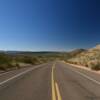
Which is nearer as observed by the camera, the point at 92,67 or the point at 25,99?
the point at 25,99

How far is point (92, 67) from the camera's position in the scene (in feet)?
102

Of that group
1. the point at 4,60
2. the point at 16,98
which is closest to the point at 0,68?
the point at 4,60

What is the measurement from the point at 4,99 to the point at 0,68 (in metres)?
23.1

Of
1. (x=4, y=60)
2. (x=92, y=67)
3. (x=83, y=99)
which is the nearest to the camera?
(x=83, y=99)

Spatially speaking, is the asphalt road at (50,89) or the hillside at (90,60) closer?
the asphalt road at (50,89)

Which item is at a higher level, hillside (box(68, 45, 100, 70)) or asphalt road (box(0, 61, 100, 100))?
hillside (box(68, 45, 100, 70))

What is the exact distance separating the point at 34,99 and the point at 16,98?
85 cm

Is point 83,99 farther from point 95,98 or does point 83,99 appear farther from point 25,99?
point 25,99

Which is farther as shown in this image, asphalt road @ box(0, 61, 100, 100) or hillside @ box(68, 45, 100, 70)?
hillside @ box(68, 45, 100, 70)

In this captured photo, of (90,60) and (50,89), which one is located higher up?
(90,60)

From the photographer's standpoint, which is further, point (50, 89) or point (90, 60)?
point (90, 60)

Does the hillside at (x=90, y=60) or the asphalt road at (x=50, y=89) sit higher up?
the hillside at (x=90, y=60)

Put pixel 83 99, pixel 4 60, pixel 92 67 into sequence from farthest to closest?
pixel 4 60 < pixel 92 67 < pixel 83 99

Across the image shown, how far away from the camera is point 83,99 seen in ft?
28.3
